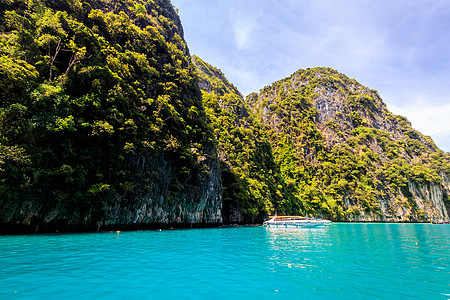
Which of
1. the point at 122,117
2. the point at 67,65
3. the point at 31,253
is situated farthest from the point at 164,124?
the point at 31,253

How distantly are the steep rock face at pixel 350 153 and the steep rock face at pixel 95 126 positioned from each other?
55508 millimetres

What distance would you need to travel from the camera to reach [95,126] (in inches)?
959

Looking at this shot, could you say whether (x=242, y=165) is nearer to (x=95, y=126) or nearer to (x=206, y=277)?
(x=95, y=126)

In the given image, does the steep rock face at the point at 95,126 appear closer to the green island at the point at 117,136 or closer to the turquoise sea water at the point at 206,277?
the green island at the point at 117,136

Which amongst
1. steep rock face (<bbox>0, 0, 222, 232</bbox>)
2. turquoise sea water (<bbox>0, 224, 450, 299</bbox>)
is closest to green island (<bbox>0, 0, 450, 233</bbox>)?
steep rock face (<bbox>0, 0, 222, 232</bbox>)

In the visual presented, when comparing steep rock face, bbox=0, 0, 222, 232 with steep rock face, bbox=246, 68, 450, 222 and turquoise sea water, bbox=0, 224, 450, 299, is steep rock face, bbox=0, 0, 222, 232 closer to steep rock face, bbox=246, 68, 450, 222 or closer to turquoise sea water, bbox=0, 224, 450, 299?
turquoise sea water, bbox=0, 224, 450, 299

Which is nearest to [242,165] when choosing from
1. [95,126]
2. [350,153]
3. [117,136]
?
[117,136]

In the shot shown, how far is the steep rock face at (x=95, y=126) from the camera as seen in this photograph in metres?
19.5

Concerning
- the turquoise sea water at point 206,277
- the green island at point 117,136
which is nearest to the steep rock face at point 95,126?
the green island at point 117,136

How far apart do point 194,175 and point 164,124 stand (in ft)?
34.0

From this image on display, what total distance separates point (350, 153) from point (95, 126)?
10322 cm

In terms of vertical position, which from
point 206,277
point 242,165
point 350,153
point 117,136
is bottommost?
point 206,277

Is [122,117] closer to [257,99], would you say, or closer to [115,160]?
[115,160]

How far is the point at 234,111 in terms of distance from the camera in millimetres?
79438
